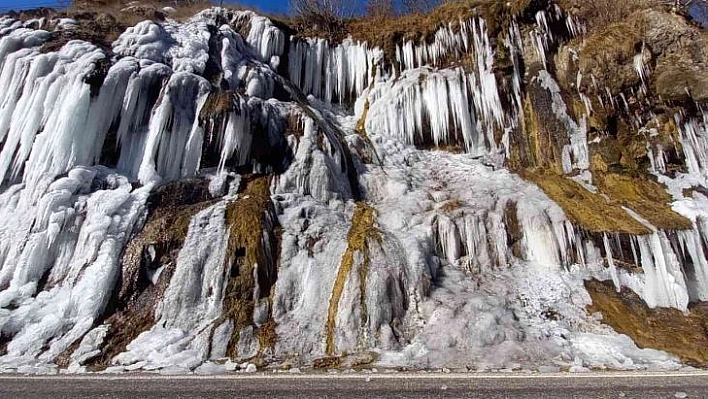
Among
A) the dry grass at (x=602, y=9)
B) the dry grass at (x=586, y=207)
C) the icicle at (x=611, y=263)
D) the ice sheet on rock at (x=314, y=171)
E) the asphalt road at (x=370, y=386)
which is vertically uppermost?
the dry grass at (x=602, y=9)

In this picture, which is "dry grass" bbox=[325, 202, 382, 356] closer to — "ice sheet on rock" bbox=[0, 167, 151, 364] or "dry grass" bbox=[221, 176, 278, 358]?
"dry grass" bbox=[221, 176, 278, 358]

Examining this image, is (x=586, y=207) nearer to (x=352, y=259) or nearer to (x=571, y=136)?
(x=571, y=136)

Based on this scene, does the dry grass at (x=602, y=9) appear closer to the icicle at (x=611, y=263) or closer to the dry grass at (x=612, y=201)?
the dry grass at (x=612, y=201)

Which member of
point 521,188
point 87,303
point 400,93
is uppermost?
point 400,93

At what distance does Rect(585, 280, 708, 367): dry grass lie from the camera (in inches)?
415

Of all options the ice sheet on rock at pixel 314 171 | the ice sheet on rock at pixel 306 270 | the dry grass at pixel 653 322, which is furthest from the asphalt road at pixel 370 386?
the ice sheet on rock at pixel 314 171

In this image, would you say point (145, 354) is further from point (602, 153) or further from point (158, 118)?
point (602, 153)

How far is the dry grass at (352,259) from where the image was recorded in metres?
11.0

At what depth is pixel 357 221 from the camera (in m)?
14.3

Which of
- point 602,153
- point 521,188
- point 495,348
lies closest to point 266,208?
point 495,348

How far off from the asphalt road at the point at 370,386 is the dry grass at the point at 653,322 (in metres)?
2.50

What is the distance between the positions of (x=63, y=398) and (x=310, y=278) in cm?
630

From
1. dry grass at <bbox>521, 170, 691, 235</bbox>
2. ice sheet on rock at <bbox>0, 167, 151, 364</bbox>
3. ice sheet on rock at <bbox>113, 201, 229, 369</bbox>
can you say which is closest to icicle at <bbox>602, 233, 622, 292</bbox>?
dry grass at <bbox>521, 170, 691, 235</bbox>

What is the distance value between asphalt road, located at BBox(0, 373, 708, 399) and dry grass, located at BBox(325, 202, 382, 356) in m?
2.69
